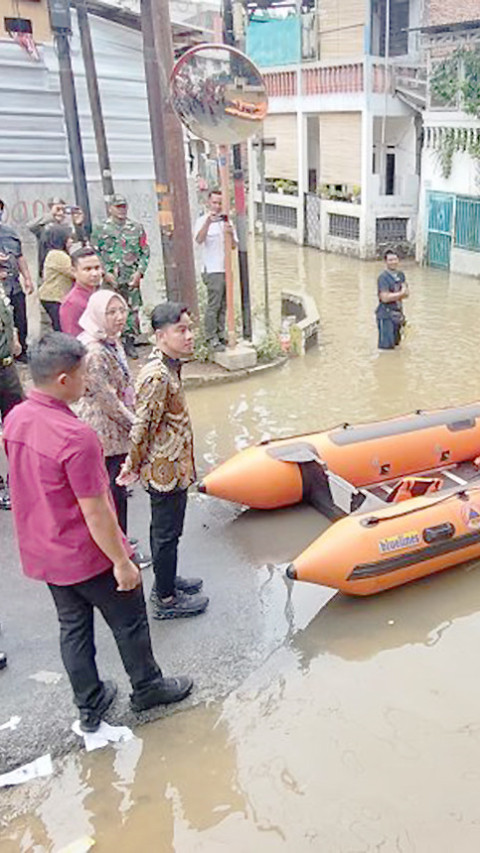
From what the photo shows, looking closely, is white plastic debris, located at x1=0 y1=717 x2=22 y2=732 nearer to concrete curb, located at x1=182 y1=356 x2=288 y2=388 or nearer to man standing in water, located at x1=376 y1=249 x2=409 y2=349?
concrete curb, located at x1=182 y1=356 x2=288 y2=388

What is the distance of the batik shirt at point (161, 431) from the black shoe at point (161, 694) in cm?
88

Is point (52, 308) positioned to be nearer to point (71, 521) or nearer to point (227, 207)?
point (227, 207)

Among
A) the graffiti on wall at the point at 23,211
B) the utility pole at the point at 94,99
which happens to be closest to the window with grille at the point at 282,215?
the utility pole at the point at 94,99

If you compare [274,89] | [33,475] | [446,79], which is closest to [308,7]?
[274,89]

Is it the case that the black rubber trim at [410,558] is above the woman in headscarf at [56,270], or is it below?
below

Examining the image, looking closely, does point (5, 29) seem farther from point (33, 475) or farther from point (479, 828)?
point (479, 828)

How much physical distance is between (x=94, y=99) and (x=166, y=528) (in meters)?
7.26

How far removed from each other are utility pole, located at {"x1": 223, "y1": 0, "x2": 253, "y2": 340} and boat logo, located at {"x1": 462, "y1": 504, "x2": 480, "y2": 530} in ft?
14.3

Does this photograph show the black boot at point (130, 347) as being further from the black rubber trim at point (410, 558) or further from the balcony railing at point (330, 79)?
the balcony railing at point (330, 79)

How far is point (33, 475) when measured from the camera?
102 inches

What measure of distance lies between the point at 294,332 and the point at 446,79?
7988mm

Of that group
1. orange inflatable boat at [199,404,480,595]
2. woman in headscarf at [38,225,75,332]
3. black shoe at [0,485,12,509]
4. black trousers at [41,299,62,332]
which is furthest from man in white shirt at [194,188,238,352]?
black shoe at [0,485,12,509]

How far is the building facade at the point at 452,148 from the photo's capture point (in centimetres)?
1348

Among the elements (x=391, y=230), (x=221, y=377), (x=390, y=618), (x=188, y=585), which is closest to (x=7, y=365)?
(x=188, y=585)
